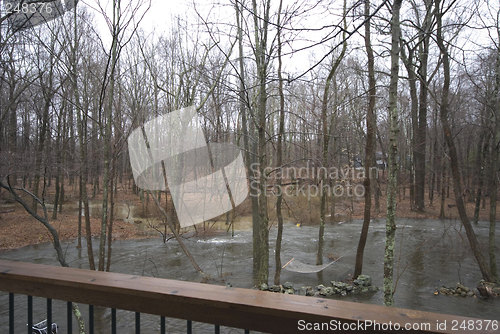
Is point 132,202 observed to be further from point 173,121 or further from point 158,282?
point 158,282

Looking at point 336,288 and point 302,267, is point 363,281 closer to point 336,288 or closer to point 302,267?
point 336,288

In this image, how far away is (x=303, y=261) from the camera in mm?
10305

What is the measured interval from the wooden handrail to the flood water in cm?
453

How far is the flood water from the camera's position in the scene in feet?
21.7

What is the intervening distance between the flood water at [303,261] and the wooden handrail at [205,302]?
4.53m

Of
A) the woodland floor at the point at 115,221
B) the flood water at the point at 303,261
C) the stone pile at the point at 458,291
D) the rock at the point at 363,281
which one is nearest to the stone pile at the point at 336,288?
the rock at the point at 363,281

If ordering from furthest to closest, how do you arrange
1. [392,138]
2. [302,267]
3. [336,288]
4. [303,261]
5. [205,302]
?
[303,261], [302,267], [336,288], [392,138], [205,302]

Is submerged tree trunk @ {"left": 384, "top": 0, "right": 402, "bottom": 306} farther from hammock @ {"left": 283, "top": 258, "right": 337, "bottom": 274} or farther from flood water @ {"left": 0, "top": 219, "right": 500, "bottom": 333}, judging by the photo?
hammock @ {"left": 283, "top": 258, "right": 337, "bottom": 274}

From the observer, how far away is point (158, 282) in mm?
1434

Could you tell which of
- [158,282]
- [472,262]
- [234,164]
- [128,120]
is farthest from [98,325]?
[234,164]

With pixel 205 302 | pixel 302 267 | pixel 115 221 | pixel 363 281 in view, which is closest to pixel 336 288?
pixel 363 281

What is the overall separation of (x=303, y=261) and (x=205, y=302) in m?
9.51

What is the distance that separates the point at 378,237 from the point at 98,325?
424 inches

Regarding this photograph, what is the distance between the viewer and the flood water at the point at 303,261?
21.7 ft
